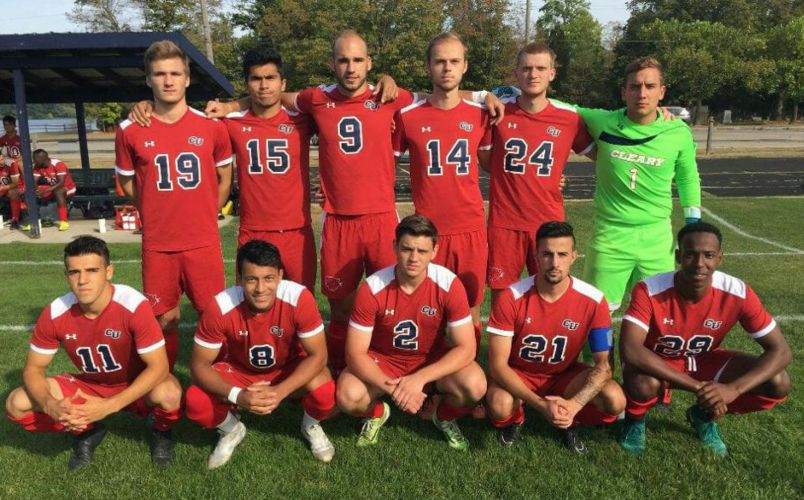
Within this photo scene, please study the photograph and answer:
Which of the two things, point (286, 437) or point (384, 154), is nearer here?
point (286, 437)

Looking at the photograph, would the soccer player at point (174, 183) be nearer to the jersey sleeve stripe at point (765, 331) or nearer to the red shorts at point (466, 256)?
the red shorts at point (466, 256)

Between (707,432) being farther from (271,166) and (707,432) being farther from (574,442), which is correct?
(271,166)

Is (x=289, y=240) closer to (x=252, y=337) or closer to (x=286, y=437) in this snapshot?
(x=252, y=337)

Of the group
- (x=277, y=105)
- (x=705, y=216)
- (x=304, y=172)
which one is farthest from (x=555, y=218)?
(x=705, y=216)

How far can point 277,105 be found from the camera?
14.0ft

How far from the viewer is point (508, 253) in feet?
14.5

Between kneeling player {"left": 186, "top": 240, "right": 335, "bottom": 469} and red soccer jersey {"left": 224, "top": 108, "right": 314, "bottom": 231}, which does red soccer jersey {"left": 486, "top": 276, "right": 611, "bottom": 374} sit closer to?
kneeling player {"left": 186, "top": 240, "right": 335, "bottom": 469}

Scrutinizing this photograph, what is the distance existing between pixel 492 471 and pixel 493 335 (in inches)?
29.6

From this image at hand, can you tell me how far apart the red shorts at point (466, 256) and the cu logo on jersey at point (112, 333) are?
209 cm

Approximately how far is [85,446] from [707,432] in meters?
3.66

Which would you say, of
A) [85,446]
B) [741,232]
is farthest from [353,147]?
[741,232]

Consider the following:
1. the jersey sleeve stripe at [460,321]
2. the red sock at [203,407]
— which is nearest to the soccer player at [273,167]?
the red sock at [203,407]

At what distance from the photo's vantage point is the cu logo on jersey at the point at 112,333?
343cm

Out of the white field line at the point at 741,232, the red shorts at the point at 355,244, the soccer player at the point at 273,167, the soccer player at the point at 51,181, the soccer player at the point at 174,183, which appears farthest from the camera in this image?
the soccer player at the point at 51,181
